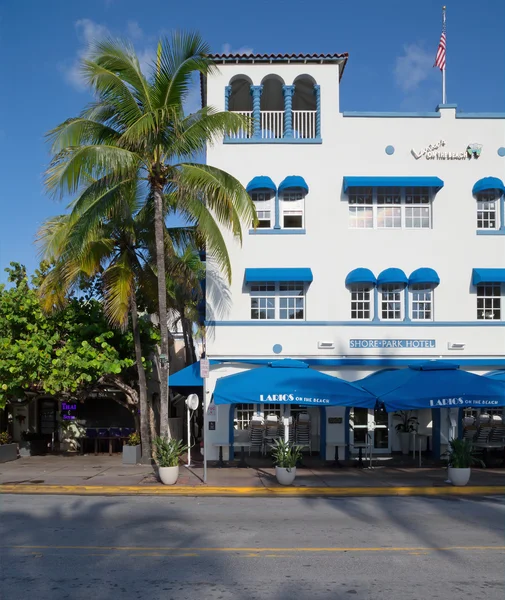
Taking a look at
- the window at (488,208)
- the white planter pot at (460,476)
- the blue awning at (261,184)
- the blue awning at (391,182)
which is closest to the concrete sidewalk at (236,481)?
the white planter pot at (460,476)

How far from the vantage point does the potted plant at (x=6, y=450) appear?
19297 millimetres

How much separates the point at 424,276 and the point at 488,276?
6.51ft

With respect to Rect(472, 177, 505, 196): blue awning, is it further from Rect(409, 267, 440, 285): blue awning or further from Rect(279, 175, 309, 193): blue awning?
Rect(279, 175, 309, 193): blue awning

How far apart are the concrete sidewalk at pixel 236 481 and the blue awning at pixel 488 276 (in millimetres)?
5589

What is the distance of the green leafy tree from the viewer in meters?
17.4

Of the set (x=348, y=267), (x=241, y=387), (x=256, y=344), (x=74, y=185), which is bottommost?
(x=241, y=387)

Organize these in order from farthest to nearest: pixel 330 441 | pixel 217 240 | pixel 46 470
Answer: pixel 330 441
pixel 46 470
pixel 217 240

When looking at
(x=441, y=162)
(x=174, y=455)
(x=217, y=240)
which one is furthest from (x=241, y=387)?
(x=441, y=162)

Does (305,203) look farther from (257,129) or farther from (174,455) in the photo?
(174,455)

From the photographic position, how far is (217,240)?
15.6 meters

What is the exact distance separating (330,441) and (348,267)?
17.5 ft

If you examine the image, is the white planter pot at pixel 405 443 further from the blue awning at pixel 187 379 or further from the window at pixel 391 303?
the blue awning at pixel 187 379

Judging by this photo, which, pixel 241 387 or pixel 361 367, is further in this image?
pixel 361 367

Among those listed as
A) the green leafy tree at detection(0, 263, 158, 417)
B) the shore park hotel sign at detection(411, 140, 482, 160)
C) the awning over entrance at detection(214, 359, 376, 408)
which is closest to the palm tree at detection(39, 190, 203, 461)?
the green leafy tree at detection(0, 263, 158, 417)
